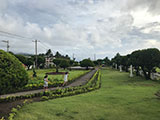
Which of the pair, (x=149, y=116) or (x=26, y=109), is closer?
(x=149, y=116)

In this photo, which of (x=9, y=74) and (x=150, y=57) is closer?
(x=9, y=74)

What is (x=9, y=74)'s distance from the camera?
4.72m

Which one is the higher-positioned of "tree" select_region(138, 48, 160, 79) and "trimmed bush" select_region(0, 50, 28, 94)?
"tree" select_region(138, 48, 160, 79)

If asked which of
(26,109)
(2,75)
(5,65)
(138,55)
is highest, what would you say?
(138,55)

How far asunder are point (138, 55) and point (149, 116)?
44.5 feet

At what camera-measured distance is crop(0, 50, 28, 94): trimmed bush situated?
15.0 feet

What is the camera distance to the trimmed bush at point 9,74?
15.0 ft

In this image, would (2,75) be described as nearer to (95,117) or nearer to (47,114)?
(47,114)

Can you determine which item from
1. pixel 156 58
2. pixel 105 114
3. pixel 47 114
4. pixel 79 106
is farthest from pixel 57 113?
pixel 156 58

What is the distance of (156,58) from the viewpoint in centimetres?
1466

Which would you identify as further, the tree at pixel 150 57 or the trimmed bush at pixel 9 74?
the tree at pixel 150 57

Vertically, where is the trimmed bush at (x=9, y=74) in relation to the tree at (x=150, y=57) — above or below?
below

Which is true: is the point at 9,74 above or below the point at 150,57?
below

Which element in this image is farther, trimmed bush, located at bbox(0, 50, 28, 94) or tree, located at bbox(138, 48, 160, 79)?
tree, located at bbox(138, 48, 160, 79)
